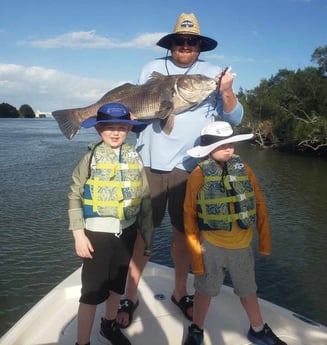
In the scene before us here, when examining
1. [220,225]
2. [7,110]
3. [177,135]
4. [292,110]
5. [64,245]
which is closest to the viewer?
[220,225]

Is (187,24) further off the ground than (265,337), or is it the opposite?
(187,24)

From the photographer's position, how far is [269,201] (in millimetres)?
14398

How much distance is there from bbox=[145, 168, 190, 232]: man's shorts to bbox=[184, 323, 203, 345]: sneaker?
866 mm

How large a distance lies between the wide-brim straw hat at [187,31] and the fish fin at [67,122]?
1108 mm

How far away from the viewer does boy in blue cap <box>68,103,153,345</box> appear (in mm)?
2865

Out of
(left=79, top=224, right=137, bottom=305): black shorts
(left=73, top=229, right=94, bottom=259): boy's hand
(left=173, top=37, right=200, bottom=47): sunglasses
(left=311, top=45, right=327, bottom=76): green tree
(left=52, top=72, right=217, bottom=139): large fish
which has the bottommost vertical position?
(left=79, top=224, right=137, bottom=305): black shorts

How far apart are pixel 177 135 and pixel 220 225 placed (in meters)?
0.92

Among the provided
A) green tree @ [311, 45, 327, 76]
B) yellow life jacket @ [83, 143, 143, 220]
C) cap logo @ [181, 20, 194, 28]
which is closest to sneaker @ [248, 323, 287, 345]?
yellow life jacket @ [83, 143, 143, 220]

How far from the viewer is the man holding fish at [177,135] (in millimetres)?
3402

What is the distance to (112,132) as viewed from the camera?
9.77 feet

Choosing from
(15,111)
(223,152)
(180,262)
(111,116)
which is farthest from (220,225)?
(15,111)

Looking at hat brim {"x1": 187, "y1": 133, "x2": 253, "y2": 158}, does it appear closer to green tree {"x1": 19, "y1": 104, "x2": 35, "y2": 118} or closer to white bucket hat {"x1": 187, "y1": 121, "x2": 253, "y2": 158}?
white bucket hat {"x1": 187, "y1": 121, "x2": 253, "y2": 158}

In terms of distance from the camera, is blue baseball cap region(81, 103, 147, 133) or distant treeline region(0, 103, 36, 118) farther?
distant treeline region(0, 103, 36, 118)

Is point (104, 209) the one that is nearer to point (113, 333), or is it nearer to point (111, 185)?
point (111, 185)
